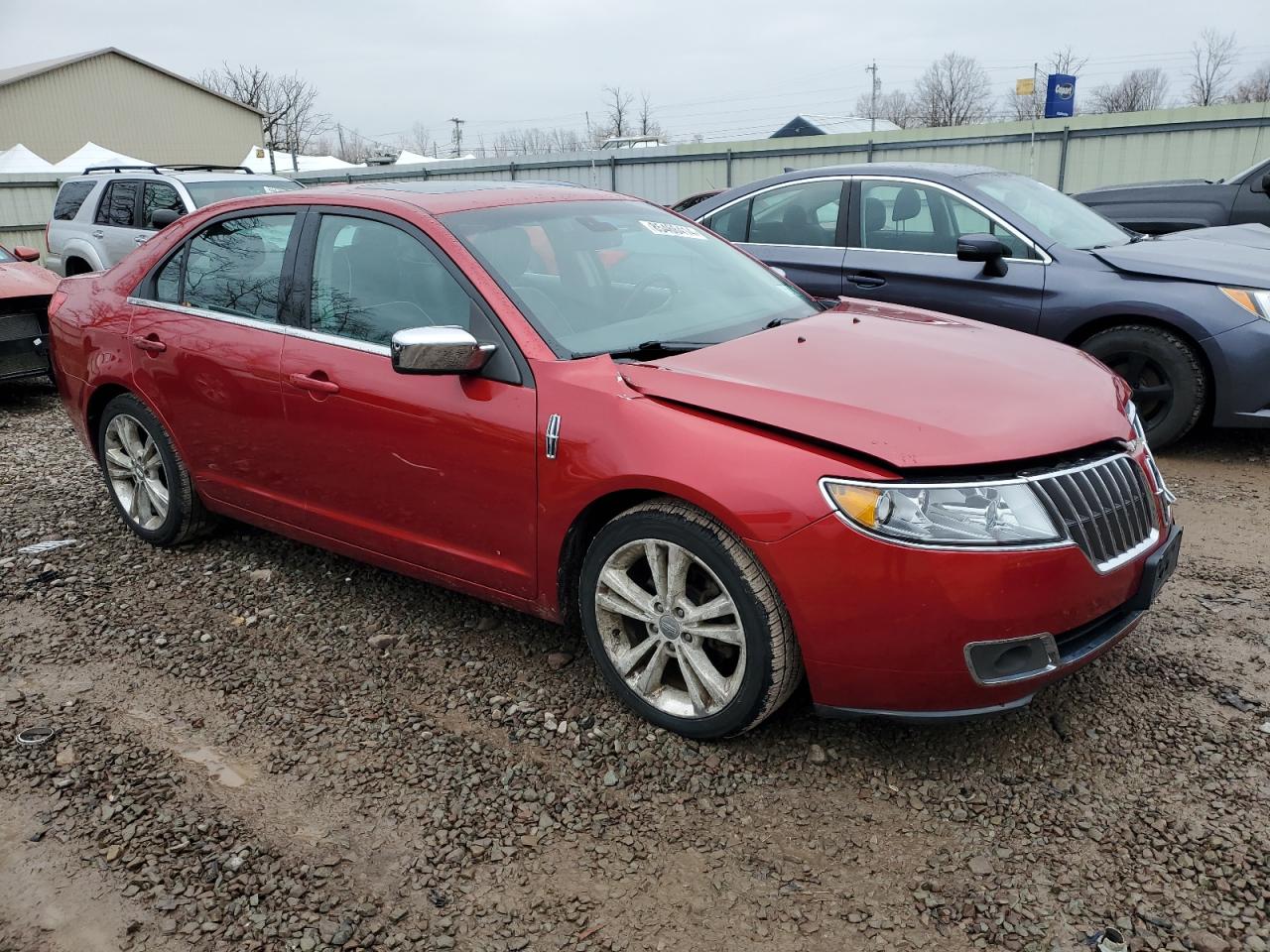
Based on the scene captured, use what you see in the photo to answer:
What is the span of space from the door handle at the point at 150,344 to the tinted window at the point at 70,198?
397 inches

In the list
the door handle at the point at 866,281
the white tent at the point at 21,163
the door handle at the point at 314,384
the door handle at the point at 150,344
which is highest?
the white tent at the point at 21,163

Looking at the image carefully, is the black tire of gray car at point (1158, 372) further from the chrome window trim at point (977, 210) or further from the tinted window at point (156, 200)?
the tinted window at point (156, 200)

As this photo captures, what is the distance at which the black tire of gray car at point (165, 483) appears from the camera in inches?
175

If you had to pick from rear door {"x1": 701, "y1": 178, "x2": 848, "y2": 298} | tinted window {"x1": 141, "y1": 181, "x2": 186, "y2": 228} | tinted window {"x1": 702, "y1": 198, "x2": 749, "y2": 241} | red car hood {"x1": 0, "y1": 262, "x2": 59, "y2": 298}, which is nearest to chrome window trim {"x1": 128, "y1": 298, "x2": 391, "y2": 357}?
rear door {"x1": 701, "y1": 178, "x2": 848, "y2": 298}

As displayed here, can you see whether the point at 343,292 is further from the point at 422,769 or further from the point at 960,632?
the point at 960,632

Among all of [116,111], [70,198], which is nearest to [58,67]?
[116,111]

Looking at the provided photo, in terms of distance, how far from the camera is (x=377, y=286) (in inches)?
142

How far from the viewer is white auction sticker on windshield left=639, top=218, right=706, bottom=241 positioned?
4012 millimetres

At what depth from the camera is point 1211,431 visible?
6230mm

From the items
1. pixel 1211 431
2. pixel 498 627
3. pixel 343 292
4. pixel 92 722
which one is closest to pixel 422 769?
pixel 498 627

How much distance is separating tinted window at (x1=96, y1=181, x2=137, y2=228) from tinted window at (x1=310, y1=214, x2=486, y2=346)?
9.72 metres

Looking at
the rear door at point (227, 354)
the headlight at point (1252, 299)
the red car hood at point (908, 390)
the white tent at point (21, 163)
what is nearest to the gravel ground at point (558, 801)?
the rear door at point (227, 354)

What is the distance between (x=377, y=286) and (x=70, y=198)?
471 inches

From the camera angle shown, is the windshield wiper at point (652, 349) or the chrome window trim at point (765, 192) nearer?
the windshield wiper at point (652, 349)
